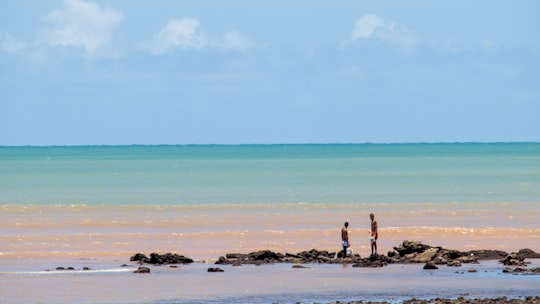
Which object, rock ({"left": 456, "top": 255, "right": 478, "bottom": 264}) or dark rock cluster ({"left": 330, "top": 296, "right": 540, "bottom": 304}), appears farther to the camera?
rock ({"left": 456, "top": 255, "right": 478, "bottom": 264})

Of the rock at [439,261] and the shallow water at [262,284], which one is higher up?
the rock at [439,261]

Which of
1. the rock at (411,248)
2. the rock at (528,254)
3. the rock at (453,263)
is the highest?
the rock at (411,248)

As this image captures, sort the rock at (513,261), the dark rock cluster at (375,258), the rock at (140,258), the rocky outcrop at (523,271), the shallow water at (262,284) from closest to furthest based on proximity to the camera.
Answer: the shallow water at (262,284)
the rocky outcrop at (523,271)
the rock at (513,261)
the dark rock cluster at (375,258)
the rock at (140,258)

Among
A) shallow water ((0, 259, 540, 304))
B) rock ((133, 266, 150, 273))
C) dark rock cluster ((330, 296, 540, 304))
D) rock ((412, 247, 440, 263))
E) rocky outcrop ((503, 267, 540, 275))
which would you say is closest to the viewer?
dark rock cluster ((330, 296, 540, 304))

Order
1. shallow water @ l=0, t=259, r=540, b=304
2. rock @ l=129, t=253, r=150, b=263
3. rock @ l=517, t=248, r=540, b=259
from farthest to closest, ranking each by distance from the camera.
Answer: rock @ l=129, t=253, r=150, b=263 → rock @ l=517, t=248, r=540, b=259 → shallow water @ l=0, t=259, r=540, b=304

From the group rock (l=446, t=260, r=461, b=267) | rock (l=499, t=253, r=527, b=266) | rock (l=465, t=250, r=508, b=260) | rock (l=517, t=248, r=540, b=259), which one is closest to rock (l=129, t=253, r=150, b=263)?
rock (l=446, t=260, r=461, b=267)

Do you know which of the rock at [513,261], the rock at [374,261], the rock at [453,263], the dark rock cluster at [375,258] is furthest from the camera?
the dark rock cluster at [375,258]

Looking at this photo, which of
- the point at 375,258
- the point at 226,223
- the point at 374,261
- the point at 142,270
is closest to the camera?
the point at 142,270

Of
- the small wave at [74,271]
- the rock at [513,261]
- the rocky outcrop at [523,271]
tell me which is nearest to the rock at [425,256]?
the rock at [513,261]

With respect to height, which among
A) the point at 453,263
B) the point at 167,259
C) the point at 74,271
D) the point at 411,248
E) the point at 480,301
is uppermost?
the point at 411,248

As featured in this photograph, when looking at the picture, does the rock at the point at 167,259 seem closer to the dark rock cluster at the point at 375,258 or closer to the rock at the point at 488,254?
the dark rock cluster at the point at 375,258

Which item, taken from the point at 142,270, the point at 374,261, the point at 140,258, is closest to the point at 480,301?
the point at 374,261

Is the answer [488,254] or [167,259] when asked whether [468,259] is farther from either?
[167,259]

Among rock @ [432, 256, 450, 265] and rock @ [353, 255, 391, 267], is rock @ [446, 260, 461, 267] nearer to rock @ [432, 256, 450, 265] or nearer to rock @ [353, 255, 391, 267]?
rock @ [432, 256, 450, 265]
